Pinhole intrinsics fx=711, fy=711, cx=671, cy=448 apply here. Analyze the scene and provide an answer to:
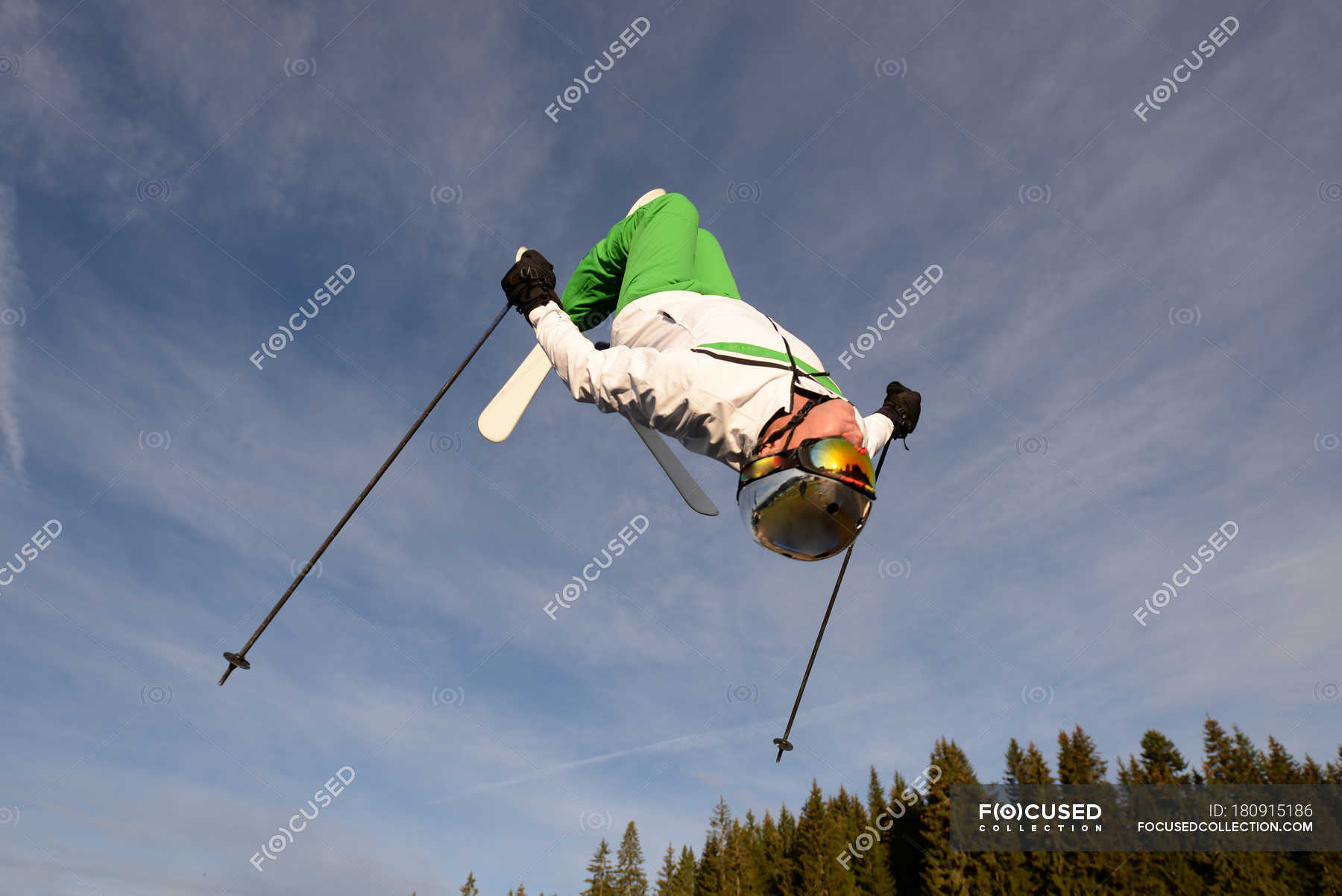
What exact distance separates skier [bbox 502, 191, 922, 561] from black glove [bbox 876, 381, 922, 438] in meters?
0.77

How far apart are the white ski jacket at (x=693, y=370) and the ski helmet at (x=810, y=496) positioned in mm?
177

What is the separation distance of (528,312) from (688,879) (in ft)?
204

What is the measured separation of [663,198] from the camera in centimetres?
362

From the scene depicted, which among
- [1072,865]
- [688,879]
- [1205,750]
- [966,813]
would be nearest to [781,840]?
[688,879]

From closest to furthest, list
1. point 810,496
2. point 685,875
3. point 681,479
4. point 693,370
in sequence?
point 810,496 → point 693,370 → point 681,479 → point 685,875

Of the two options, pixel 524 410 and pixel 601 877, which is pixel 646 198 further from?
pixel 601 877

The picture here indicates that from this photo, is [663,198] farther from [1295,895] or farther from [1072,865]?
[1295,895]

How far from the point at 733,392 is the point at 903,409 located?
1454 millimetres

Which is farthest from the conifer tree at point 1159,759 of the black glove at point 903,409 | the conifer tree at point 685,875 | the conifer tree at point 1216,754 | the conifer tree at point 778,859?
the black glove at point 903,409

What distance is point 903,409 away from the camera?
3.73 meters

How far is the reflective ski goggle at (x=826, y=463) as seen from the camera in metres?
2.55

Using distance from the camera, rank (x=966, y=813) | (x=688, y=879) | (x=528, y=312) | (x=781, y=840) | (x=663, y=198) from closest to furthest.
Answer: (x=528, y=312) < (x=663, y=198) < (x=966, y=813) < (x=781, y=840) < (x=688, y=879)

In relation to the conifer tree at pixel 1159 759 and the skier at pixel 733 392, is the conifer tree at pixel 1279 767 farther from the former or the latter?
the skier at pixel 733 392

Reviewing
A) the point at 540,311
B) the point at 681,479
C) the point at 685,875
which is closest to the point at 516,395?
the point at 540,311
